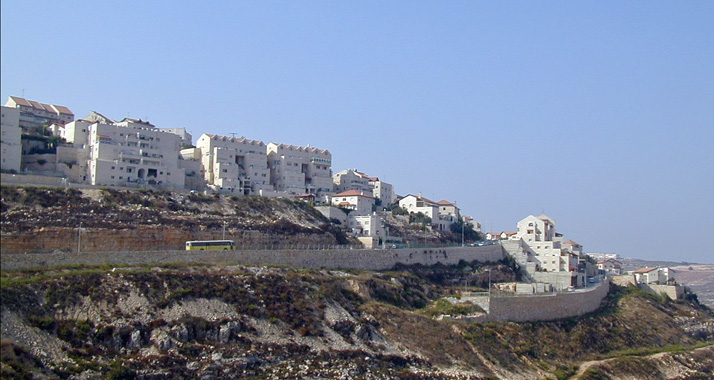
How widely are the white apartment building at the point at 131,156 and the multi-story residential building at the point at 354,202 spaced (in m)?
16.4

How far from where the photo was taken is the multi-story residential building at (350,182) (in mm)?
82000

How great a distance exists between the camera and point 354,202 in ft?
235

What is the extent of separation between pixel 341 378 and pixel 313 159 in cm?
4243

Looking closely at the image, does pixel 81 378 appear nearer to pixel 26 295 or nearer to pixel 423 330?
pixel 26 295

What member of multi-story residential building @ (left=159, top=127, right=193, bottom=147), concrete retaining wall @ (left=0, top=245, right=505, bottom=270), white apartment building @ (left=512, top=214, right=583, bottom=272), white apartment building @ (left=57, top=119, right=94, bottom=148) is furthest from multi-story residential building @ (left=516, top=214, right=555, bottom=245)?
white apartment building @ (left=57, top=119, right=94, bottom=148)

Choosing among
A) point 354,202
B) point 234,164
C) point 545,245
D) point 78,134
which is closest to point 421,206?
point 354,202

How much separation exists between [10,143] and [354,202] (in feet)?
99.5

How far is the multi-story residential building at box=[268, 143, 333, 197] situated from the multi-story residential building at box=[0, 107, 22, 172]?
79.0 feet

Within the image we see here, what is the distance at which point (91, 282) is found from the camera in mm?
36188

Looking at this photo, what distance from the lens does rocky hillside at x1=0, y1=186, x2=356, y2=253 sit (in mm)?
43875

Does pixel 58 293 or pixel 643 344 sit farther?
pixel 643 344

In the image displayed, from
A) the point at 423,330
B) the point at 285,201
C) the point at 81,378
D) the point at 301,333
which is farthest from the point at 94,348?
the point at 285,201

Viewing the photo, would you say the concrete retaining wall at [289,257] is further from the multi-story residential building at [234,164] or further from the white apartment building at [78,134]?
the white apartment building at [78,134]

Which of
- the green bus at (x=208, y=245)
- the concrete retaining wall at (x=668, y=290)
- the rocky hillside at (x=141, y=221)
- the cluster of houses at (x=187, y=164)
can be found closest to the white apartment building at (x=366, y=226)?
the cluster of houses at (x=187, y=164)
